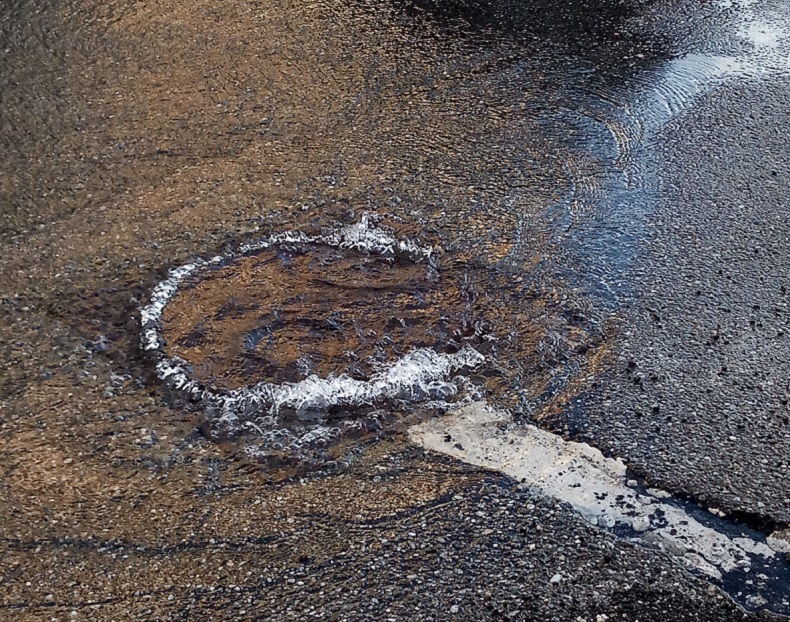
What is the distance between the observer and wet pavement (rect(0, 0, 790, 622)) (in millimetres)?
2635

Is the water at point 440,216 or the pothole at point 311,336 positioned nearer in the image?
the pothole at point 311,336

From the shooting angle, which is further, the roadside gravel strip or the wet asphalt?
the wet asphalt

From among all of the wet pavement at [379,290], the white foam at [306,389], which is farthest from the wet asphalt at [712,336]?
the white foam at [306,389]

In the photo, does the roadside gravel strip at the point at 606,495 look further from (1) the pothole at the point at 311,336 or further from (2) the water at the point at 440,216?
(1) the pothole at the point at 311,336

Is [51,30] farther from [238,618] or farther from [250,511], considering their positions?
[238,618]

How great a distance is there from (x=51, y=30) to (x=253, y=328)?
9.86 feet

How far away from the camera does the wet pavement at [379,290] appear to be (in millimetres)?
2635

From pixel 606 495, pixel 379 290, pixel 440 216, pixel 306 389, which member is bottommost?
pixel 606 495

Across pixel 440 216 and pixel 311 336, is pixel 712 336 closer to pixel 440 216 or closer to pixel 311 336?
pixel 440 216

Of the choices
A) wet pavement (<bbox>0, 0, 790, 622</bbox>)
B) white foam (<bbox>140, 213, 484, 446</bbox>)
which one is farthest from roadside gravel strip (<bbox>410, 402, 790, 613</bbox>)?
white foam (<bbox>140, 213, 484, 446</bbox>)

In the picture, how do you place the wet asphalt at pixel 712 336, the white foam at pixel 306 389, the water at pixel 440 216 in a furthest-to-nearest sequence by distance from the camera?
the water at pixel 440 216
the white foam at pixel 306 389
the wet asphalt at pixel 712 336

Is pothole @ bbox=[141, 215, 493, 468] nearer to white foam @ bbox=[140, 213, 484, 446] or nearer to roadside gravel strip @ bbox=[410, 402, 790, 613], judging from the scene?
white foam @ bbox=[140, 213, 484, 446]

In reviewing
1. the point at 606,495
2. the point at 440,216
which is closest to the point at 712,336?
the point at 606,495

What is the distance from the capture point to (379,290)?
3.67 meters
